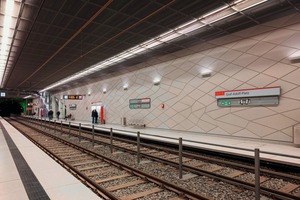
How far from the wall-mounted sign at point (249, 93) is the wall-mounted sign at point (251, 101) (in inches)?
6.4

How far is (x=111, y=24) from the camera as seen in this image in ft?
28.2

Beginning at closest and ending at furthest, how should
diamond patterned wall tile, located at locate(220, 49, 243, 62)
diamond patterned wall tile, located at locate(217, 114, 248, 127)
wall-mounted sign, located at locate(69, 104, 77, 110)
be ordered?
diamond patterned wall tile, located at locate(217, 114, 248, 127)
diamond patterned wall tile, located at locate(220, 49, 243, 62)
wall-mounted sign, located at locate(69, 104, 77, 110)

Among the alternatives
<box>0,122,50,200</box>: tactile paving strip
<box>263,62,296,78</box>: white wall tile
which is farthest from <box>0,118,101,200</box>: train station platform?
<box>263,62,296,78</box>: white wall tile

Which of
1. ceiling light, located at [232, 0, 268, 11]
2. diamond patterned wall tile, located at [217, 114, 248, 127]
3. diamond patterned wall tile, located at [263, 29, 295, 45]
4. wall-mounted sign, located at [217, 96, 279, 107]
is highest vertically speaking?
ceiling light, located at [232, 0, 268, 11]

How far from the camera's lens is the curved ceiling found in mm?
7090

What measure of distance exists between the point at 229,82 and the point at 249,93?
1.17m

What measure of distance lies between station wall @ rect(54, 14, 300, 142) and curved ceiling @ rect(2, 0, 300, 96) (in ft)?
2.48

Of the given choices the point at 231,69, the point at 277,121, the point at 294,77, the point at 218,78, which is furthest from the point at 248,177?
the point at 218,78

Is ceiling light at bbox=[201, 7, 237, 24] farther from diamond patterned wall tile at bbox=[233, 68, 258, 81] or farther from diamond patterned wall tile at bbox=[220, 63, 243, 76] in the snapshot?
diamond patterned wall tile at bbox=[233, 68, 258, 81]

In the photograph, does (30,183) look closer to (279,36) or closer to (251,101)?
(251,101)

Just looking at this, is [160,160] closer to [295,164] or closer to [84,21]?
[295,164]

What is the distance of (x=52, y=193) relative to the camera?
350cm

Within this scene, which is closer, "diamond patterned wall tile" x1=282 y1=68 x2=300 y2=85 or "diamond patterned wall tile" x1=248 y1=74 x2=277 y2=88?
"diamond patterned wall tile" x1=282 y1=68 x2=300 y2=85

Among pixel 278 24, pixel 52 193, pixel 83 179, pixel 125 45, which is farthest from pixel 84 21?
pixel 278 24
